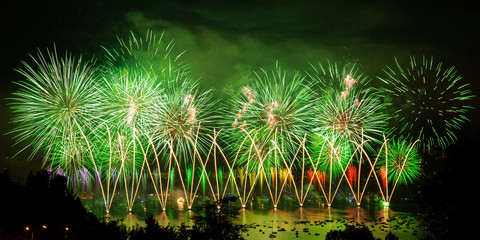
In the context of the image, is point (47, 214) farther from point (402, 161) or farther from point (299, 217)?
point (402, 161)

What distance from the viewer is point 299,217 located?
120 feet

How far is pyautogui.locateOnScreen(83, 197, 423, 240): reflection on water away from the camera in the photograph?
29192 millimetres

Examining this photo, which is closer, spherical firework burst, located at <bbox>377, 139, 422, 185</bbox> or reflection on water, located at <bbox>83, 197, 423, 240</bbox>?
reflection on water, located at <bbox>83, 197, 423, 240</bbox>

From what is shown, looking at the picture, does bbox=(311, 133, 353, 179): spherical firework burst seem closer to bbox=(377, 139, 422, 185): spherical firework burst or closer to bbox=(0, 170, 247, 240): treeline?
bbox=(377, 139, 422, 185): spherical firework burst

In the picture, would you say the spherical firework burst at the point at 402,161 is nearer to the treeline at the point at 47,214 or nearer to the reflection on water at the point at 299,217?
Result: the reflection on water at the point at 299,217

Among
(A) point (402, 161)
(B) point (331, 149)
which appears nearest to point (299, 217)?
(B) point (331, 149)

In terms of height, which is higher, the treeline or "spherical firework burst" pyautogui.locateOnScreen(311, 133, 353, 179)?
"spherical firework burst" pyautogui.locateOnScreen(311, 133, 353, 179)

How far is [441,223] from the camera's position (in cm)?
1299

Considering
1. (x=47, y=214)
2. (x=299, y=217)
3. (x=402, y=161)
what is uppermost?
(x=402, y=161)

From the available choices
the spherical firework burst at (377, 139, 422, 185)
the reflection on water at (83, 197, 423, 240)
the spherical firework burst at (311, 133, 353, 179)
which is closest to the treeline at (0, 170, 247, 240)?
the reflection on water at (83, 197, 423, 240)

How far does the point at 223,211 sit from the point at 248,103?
951 inches

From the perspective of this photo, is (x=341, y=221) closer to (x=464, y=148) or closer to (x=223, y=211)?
(x=223, y=211)

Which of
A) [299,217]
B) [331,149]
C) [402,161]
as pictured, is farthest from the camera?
[402,161]

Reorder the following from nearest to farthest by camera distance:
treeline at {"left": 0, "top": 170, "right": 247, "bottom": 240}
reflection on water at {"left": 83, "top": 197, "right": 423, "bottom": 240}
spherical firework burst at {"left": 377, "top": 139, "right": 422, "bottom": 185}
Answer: treeline at {"left": 0, "top": 170, "right": 247, "bottom": 240}, reflection on water at {"left": 83, "top": 197, "right": 423, "bottom": 240}, spherical firework burst at {"left": 377, "top": 139, "right": 422, "bottom": 185}
